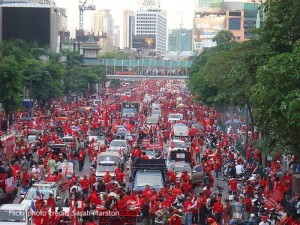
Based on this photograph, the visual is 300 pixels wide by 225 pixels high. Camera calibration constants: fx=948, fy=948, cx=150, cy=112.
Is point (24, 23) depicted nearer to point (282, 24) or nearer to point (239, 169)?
point (239, 169)

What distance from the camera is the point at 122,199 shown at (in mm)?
24969

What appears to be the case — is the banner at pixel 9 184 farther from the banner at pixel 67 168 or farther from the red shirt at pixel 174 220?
the red shirt at pixel 174 220

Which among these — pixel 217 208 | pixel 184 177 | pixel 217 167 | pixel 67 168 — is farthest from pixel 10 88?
pixel 217 208

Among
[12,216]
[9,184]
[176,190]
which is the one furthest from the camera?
[9,184]

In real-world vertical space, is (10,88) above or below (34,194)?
above

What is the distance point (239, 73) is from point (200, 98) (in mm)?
36412

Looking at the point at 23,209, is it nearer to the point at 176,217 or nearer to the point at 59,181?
the point at 176,217

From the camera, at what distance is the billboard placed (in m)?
103

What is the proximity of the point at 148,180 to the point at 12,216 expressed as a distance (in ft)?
27.1

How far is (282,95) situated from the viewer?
2505cm

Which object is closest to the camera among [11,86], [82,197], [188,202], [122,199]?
[122,199]

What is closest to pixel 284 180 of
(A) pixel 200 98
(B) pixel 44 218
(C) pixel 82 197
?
(C) pixel 82 197

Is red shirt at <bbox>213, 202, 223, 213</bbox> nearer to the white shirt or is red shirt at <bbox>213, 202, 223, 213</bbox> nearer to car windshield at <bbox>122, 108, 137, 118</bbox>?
the white shirt

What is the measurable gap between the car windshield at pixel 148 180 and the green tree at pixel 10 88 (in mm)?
30299
